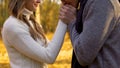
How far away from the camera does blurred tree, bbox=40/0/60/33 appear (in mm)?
20422

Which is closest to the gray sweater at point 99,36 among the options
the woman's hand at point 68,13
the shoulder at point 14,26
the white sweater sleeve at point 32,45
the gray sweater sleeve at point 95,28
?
the gray sweater sleeve at point 95,28

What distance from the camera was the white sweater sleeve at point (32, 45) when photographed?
262cm

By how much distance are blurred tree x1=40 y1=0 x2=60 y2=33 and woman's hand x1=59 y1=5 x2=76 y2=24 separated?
57.7 feet

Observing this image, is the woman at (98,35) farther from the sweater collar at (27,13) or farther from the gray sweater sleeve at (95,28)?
the sweater collar at (27,13)

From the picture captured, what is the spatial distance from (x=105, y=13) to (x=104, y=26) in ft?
0.23

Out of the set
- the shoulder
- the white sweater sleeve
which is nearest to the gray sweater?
the white sweater sleeve

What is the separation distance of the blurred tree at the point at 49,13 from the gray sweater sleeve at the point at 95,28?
17.9 metres

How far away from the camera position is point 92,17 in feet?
6.57

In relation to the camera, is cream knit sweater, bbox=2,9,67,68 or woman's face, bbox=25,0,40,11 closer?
cream knit sweater, bbox=2,9,67,68

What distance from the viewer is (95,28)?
1.98 meters

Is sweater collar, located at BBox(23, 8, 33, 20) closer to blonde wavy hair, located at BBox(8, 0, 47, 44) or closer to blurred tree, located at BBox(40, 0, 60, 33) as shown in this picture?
blonde wavy hair, located at BBox(8, 0, 47, 44)

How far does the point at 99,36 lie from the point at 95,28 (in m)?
0.05

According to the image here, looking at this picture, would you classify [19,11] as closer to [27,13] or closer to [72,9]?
[27,13]

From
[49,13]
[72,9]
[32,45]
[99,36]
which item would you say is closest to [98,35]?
[99,36]
